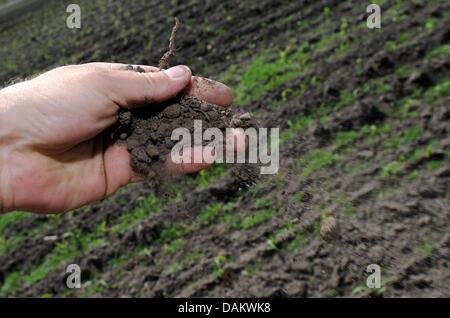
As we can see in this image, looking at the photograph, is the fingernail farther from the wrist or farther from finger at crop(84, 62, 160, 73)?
the wrist

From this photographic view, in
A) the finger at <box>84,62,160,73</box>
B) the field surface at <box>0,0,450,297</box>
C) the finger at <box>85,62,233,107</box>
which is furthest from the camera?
the field surface at <box>0,0,450,297</box>

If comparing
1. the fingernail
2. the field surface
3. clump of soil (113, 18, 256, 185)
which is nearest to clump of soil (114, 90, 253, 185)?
clump of soil (113, 18, 256, 185)

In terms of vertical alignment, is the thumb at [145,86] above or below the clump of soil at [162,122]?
above

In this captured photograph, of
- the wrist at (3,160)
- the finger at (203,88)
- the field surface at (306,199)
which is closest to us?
the wrist at (3,160)

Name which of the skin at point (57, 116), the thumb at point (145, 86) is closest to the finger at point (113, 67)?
the skin at point (57, 116)

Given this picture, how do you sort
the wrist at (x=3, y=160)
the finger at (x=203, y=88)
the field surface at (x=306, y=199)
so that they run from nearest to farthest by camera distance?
the wrist at (x=3, y=160)
the finger at (x=203, y=88)
the field surface at (x=306, y=199)

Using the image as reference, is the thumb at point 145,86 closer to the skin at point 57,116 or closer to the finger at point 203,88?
the skin at point 57,116
